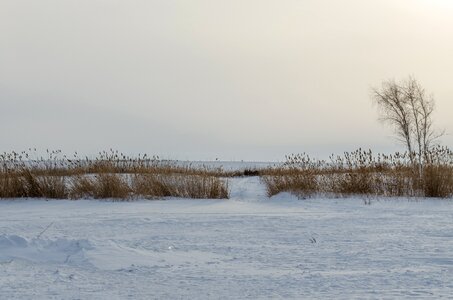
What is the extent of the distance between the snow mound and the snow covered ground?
13mm

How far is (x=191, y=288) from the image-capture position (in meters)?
4.82

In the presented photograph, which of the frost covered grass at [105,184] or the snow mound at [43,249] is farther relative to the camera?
the frost covered grass at [105,184]

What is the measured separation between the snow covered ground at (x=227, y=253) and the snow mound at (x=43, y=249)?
0.01 meters

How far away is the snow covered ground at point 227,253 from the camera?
477 cm

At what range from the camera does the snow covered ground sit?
4770 millimetres

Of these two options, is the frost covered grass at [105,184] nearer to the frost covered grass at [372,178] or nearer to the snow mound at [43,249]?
the frost covered grass at [372,178]

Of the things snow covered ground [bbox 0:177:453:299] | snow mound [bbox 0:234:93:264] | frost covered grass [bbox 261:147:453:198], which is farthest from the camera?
frost covered grass [bbox 261:147:453:198]

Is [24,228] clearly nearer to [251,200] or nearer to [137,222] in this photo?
[137,222]

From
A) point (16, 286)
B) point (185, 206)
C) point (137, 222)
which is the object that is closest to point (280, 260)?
point (16, 286)

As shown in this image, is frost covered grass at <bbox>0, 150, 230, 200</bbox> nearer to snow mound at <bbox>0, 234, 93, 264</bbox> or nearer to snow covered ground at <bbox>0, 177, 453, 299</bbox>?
snow covered ground at <bbox>0, 177, 453, 299</bbox>

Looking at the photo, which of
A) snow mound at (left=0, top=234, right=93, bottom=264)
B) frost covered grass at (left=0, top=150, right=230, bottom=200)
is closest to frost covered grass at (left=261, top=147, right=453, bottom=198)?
frost covered grass at (left=0, top=150, right=230, bottom=200)

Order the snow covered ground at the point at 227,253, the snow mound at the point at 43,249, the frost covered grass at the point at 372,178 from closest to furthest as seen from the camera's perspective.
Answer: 1. the snow covered ground at the point at 227,253
2. the snow mound at the point at 43,249
3. the frost covered grass at the point at 372,178

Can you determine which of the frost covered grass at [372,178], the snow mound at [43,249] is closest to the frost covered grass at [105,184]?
the frost covered grass at [372,178]

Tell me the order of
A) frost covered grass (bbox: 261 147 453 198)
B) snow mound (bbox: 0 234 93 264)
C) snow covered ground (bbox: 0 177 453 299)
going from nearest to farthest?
snow covered ground (bbox: 0 177 453 299) → snow mound (bbox: 0 234 93 264) → frost covered grass (bbox: 261 147 453 198)
